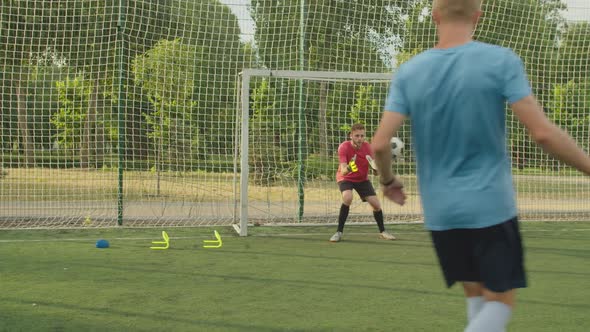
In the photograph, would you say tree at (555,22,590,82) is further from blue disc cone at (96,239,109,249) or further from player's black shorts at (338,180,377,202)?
blue disc cone at (96,239,109,249)

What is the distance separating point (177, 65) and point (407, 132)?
5.15 meters

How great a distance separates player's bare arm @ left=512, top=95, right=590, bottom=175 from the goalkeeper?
738 cm

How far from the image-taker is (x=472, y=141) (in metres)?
2.51

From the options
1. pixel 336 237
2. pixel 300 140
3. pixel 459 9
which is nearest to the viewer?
pixel 459 9

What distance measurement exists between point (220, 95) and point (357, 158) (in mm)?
4034

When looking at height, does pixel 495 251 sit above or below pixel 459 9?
below

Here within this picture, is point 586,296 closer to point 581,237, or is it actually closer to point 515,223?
point 515,223

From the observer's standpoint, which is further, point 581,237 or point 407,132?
point 407,132

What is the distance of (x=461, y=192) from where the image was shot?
2.53 meters

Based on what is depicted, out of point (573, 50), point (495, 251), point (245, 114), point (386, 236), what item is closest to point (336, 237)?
point (386, 236)

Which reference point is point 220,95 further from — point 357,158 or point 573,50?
point 573,50

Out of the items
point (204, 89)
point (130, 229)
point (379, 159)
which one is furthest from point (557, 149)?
point (204, 89)

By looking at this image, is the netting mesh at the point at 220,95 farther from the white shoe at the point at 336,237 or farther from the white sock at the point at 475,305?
the white sock at the point at 475,305

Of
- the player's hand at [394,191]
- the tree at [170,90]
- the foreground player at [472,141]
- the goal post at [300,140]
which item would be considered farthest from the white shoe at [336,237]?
the foreground player at [472,141]
